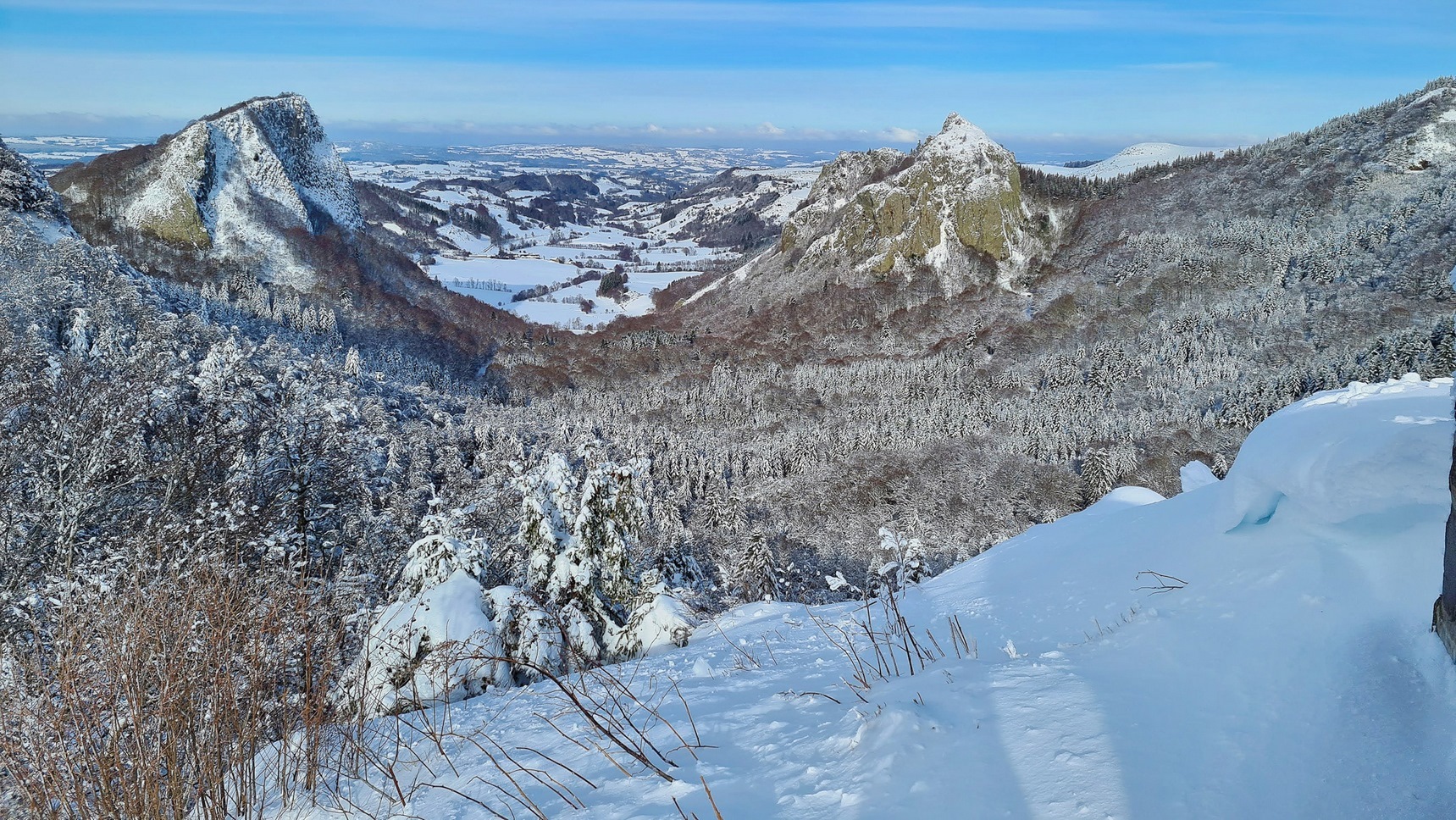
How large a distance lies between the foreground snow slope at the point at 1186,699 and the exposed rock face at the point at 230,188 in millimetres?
99687

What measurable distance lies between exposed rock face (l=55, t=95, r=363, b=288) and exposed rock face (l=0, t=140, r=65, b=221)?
3093 cm

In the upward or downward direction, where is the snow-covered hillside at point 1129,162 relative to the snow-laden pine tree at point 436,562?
upward

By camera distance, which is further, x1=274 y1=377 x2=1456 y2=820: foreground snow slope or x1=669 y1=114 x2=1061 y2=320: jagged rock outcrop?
x1=669 y1=114 x2=1061 y2=320: jagged rock outcrop

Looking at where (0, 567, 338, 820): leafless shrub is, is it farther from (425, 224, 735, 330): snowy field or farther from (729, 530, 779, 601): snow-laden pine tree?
(425, 224, 735, 330): snowy field

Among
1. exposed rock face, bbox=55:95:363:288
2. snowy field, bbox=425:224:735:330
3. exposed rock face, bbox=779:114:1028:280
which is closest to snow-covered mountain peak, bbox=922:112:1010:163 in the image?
exposed rock face, bbox=779:114:1028:280

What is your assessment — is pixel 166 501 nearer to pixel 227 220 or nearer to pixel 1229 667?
pixel 1229 667

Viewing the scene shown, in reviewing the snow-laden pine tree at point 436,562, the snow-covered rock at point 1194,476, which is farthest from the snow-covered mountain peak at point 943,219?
the snow-laden pine tree at point 436,562

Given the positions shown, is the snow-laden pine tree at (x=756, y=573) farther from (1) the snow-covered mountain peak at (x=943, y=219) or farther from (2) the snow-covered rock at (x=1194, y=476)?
(1) the snow-covered mountain peak at (x=943, y=219)

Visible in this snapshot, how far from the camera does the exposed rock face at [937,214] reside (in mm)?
104875

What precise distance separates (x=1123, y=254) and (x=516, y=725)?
4584 inches

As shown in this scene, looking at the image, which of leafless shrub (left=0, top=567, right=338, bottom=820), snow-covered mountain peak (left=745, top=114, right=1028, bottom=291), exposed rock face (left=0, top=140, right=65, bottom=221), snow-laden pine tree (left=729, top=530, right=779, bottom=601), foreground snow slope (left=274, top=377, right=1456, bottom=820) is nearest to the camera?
foreground snow slope (left=274, top=377, right=1456, bottom=820)

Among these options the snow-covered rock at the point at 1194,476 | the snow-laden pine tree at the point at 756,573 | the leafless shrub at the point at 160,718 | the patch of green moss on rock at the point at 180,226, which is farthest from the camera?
the patch of green moss on rock at the point at 180,226

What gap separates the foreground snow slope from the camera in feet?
8.18

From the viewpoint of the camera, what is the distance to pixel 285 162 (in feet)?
305
